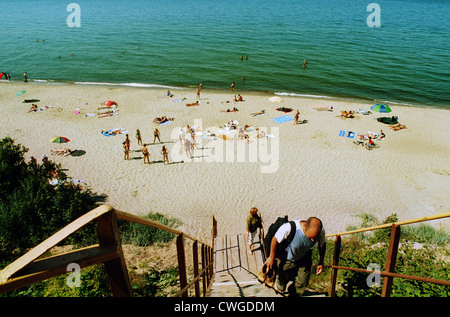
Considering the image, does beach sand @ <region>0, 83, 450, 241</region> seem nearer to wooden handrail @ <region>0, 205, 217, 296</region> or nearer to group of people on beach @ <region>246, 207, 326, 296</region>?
group of people on beach @ <region>246, 207, 326, 296</region>

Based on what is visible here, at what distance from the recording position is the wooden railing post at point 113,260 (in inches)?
55.0

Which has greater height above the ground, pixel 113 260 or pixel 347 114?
pixel 113 260

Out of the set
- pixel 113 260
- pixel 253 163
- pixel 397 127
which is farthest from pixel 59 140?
pixel 397 127

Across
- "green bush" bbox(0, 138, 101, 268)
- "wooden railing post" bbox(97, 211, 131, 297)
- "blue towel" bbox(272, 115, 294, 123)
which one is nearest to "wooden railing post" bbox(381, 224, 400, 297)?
"wooden railing post" bbox(97, 211, 131, 297)

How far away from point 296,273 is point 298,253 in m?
0.50

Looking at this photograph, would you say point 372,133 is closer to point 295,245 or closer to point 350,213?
point 350,213

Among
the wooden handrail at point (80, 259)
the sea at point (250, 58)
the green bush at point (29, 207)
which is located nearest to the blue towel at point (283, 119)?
the sea at point (250, 58)

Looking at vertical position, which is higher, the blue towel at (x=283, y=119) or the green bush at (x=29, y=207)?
the blue towel at (x=283, y=119)

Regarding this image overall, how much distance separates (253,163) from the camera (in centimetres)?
1786

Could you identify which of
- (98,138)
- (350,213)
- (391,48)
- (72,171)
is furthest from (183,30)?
(350,213)

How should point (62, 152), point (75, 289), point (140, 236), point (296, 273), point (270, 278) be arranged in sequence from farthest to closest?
point (62, 152) → point (140, 236) → point (75, 289) → point (270, 278) → point (296, 273)

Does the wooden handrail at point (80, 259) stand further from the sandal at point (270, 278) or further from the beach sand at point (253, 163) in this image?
the beach sand at point (253, 163)

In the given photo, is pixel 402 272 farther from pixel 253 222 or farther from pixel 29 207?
pixel 29 207

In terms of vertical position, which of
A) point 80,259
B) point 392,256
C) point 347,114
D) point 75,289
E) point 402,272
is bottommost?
point 75,289
